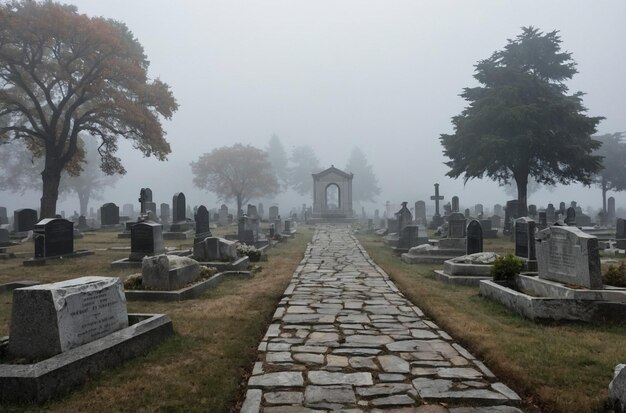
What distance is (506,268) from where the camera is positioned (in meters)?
8.54

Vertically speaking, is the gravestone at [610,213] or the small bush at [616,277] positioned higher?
the gravestone at [610,213]

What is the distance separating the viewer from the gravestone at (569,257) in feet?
22.2

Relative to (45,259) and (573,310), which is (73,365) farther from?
(45,259)

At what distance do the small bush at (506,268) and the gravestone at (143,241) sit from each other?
9.51m

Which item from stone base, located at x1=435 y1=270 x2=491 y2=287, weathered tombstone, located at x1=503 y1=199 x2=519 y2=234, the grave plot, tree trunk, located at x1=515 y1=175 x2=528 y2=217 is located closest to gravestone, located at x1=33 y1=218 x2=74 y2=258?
the grave plot

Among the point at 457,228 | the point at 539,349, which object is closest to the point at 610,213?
the point at 457,228

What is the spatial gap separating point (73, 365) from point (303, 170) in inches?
3126

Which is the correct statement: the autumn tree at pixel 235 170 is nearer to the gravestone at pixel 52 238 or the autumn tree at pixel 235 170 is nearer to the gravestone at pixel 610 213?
the gravestone at pixel 610 213

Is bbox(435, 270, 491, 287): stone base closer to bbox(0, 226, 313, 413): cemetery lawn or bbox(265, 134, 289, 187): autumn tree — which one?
bbox(0, 226, 313, 413): cemetery lawn

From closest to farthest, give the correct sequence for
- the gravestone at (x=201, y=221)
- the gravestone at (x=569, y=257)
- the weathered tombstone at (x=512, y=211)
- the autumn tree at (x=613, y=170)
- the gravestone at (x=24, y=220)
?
the gravestone at (x=569, y=257)
the gravestone at (x=201, y=221)
the gravestone at (x=24, y=220)
the weathered tombstone at (x=512, y=211)
the autumn tree at (x=613, y=170)

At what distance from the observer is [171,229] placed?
2327 cm

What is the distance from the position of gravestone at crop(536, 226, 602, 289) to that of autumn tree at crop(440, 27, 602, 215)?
1789cm

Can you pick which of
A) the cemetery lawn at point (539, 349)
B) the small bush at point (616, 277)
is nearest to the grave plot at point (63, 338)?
the cemetery lawn at point (539, 349)

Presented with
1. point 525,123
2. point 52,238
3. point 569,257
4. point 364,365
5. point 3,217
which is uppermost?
point 525,123
